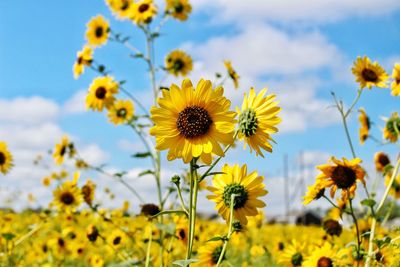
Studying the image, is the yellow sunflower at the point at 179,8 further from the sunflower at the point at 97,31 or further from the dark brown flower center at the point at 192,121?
the dark brown flower center at the point at 192,121

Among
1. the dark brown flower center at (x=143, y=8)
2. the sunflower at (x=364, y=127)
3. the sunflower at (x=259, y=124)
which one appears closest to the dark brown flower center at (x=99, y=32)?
the dark brown flower center at (x=143, y=8)

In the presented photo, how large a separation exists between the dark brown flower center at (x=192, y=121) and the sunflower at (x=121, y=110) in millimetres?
2951

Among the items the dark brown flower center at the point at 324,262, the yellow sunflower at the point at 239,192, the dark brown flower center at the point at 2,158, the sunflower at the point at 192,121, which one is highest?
the dark brown flower center at the point at 2,158

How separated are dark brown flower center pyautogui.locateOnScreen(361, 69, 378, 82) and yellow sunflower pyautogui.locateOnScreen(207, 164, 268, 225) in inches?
64.8

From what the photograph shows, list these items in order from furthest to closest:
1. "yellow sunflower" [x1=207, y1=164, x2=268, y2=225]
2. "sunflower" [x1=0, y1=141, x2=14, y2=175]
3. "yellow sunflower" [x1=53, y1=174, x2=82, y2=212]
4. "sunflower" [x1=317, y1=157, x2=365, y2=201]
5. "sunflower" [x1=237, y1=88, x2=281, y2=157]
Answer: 1. "yellow sunflower" [x1=53, y1=174, x2=82, y2=212]
2. "sunflower" [x1=0, y1=141, x2=14, y2=175]
3. "sunflower" [x1=317, y1=157, x2=365, y2=201]
4. "yellow sunflower" [x1=207, y1=164, x2=268, y2=225]
5. "sunflower" [x1=237, y1=88, x2=281, y2=157]

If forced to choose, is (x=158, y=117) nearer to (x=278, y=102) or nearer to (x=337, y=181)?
(x=278, y=102)

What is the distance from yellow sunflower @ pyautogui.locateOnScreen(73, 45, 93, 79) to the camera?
16.8ft

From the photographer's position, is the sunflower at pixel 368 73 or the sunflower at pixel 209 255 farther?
the sunflower at pixel 368 73

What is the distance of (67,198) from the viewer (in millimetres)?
4645

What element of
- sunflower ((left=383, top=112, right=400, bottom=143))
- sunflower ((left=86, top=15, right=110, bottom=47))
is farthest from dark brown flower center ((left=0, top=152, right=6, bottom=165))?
sunflower ((left=383, top=112, right=400, bottom=143))

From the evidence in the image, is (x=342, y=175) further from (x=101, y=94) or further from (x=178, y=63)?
(x=178, y=63)

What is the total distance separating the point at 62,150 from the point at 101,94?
2.64ft

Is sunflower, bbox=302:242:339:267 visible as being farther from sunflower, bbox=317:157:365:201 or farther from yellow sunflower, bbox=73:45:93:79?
yellow sunflower, bbox=73:45:93:79

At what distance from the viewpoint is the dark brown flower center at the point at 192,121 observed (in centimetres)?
196
